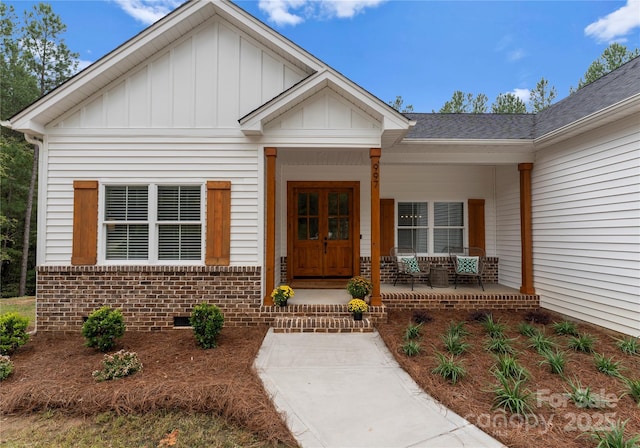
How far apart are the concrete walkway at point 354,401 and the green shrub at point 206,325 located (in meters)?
0.75

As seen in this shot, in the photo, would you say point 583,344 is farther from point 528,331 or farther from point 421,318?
point 421,318

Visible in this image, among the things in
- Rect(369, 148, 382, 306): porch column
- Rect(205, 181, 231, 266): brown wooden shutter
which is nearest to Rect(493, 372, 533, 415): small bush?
Rect(369, 148, 382, 306): porch column

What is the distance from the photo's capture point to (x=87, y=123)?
5.37 m

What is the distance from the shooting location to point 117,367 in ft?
11.5

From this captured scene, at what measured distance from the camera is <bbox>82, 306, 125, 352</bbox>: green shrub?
429cm

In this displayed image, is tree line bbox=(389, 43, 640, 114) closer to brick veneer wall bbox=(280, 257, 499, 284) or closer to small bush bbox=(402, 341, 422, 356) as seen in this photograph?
brick veneer wall bbox=(280, 257, 499, 284)

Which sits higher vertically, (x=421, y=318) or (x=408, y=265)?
(x=408, y=265)

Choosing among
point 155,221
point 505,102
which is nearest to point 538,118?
point 155,221

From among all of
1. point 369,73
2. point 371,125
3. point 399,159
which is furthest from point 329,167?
point 369,73

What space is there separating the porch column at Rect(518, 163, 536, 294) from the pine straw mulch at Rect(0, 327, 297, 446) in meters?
5.54

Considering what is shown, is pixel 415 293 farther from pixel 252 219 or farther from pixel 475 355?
pixel 252 219

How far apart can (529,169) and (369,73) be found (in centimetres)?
1654

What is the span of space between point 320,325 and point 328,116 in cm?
356

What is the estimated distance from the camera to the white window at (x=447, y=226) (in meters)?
7.88
